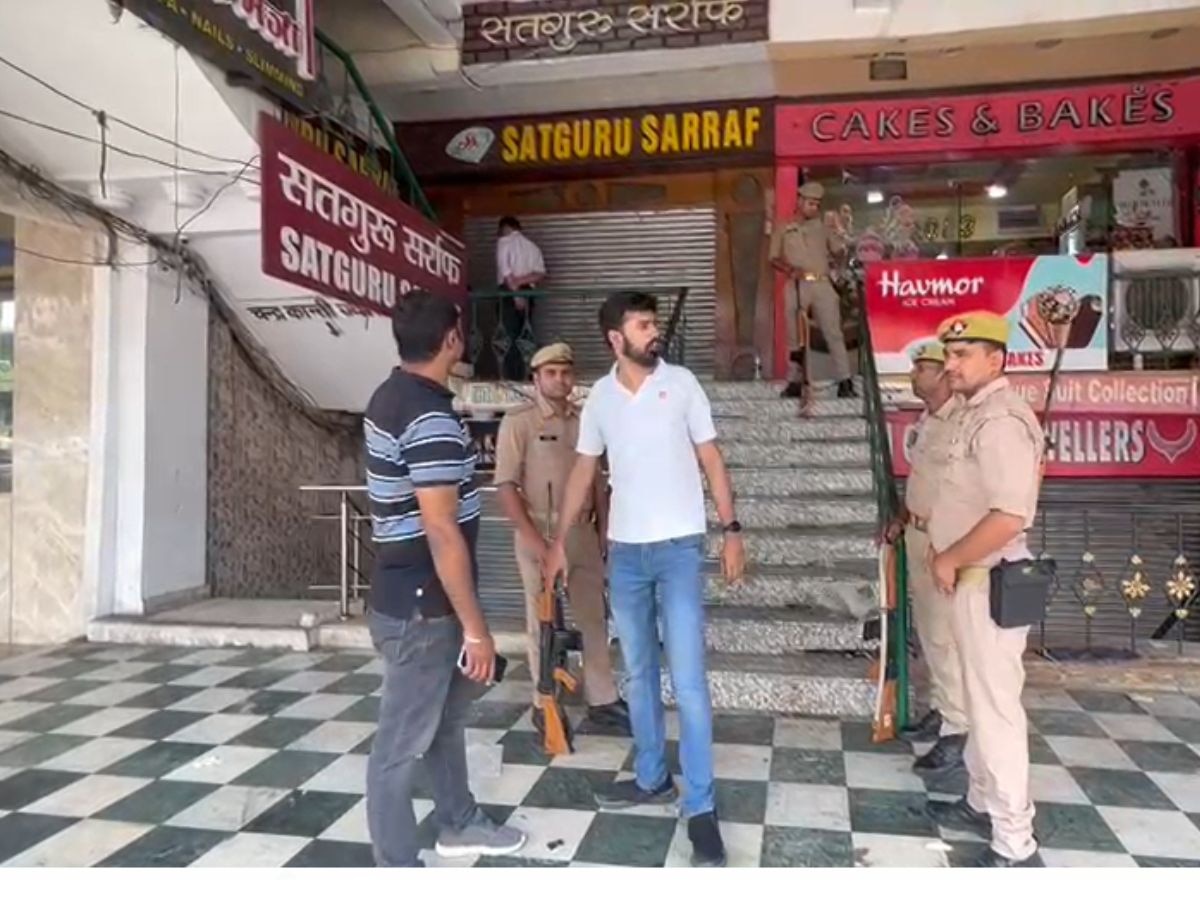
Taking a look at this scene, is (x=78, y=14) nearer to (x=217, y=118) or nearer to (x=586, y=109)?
(x=217, y=118)

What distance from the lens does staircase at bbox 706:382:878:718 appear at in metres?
4.02

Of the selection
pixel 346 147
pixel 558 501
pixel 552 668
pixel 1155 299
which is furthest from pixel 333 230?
pixel 1155 299

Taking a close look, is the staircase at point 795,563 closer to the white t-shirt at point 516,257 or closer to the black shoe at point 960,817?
the black shoe at point 960,817

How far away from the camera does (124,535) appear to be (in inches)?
221

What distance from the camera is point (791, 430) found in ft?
20.2

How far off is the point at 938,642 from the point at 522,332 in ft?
17.4

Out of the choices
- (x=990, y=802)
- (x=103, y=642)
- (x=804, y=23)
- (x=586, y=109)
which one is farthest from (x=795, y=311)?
(x=103, y=642)

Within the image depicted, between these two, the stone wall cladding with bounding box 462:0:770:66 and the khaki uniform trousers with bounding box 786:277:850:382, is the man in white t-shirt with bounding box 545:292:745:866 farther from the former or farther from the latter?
the stone wall cladding with bounding box 462:0:770:66

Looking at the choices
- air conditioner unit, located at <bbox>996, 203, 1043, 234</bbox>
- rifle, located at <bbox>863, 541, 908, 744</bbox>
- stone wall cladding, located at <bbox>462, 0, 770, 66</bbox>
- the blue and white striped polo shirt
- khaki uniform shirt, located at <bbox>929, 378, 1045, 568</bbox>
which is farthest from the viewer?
air conditioner unit, located at <bbox>996, 203, 1043, 234</bbox>

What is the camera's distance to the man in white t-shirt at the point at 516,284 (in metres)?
7.89

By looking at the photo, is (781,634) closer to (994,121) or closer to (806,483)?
(806,483)

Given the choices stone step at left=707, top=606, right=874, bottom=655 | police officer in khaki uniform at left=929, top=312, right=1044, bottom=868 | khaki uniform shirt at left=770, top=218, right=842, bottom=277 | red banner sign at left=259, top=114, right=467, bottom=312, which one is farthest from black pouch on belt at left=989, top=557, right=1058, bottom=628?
khaki uniform shirt at left=770, top=218, right=842, bottom=277

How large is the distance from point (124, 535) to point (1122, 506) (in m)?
7.16

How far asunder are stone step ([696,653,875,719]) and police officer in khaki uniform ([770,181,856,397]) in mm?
2895
